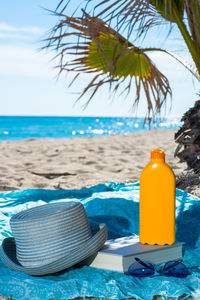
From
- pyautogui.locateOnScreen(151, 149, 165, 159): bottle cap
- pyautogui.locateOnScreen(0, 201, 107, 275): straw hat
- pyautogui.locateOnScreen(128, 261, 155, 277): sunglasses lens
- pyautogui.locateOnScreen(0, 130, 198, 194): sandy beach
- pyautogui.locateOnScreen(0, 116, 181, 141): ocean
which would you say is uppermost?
pyautogui.locateOnScreen(151, 149, 165, 159): bottle cap

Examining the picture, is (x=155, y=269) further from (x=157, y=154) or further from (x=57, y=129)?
(x=57, y=129)

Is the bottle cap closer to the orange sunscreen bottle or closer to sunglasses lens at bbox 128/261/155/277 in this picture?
the orange sunscreen bottle

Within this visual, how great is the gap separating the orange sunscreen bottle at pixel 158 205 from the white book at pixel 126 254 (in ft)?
0.12

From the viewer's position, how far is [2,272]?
4.53ft

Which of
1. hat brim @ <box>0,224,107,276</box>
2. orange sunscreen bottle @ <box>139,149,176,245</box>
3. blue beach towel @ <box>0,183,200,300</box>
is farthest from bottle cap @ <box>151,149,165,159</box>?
blue beach towel @ <box>0,183,200,300</box>

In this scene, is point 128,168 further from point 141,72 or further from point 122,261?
point 122,261

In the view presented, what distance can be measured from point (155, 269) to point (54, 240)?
0.34m

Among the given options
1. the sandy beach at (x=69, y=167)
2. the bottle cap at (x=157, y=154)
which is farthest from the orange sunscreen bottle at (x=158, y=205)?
the sandy beach at (x=69, y=167)

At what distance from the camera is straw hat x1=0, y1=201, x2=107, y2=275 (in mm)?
1259

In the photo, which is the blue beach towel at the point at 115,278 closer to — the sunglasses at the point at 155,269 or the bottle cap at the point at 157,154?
the sunglasses at the point at 155,269

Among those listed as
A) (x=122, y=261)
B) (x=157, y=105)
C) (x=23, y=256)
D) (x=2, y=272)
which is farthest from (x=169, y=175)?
(x=157, y=105)

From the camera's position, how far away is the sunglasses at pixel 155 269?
1.27 metres

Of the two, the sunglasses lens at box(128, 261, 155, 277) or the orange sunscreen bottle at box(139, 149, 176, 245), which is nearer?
the sunglasses lens at box(128, 261, 155, 277)

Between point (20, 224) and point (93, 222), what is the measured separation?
635 mm
